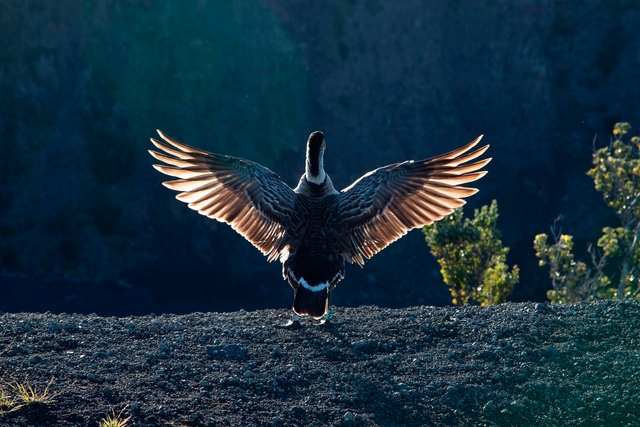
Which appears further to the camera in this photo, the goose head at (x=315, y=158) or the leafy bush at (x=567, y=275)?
the leafy bush at (x=567, y=275)

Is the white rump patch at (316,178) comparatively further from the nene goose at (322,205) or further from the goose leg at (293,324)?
the goose leg at (293,324)

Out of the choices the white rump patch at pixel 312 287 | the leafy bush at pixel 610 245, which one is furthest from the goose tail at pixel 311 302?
the leafy bush at pixel 610 245

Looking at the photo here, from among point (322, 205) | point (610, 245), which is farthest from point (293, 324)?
point (610, 245)

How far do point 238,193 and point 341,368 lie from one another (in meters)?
2.18

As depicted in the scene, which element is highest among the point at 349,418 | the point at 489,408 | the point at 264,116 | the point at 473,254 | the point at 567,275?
the point at 264,116

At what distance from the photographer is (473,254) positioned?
11586 millimetres

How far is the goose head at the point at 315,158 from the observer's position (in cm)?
749

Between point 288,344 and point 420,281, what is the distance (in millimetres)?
18386

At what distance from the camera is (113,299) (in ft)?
75.9

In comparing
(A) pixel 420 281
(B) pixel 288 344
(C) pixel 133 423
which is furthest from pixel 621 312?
(A) pixel 420 281

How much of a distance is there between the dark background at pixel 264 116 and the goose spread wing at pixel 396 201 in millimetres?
16557

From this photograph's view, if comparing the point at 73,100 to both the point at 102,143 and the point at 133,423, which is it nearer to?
the point at 102,143

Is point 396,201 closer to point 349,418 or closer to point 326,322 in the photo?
point 326,322

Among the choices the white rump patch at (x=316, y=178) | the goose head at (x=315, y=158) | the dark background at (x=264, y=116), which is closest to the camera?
the goose head at (x=315, y=158)
